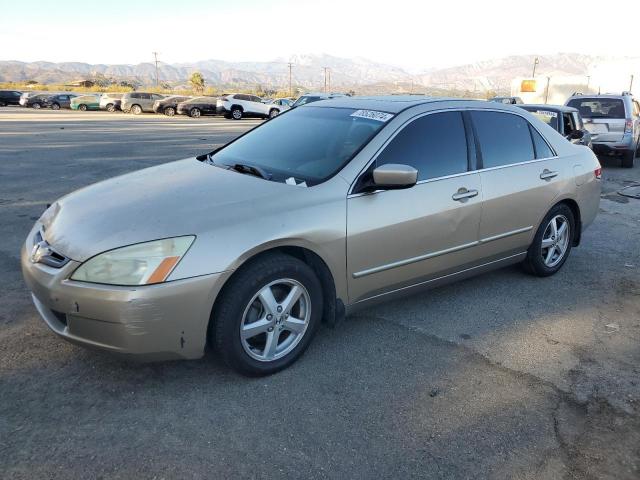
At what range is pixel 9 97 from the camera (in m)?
41.3

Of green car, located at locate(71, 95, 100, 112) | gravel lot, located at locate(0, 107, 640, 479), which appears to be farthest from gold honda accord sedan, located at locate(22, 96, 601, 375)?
green car, located at locate(71, 95, 100, 112)

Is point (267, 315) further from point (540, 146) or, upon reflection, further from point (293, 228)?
point (540, 146)

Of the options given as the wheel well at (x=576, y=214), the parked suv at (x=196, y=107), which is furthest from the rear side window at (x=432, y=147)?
the parked suv at (x=196, y=107)

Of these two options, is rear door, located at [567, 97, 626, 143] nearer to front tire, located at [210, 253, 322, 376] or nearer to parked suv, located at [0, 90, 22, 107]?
front tire, located at [210, 253, 322, 376]

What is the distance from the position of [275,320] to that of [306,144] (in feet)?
4.51

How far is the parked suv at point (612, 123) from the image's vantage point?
1193 cm

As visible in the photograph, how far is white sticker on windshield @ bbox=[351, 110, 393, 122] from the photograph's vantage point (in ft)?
12.2

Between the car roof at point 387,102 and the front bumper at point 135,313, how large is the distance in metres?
1.92

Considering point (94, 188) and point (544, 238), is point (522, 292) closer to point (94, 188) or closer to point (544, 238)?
point (544, 238)

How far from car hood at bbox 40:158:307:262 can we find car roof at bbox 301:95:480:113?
1.12 metres

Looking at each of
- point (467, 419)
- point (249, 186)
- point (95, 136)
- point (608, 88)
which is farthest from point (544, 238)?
point (608, 88)

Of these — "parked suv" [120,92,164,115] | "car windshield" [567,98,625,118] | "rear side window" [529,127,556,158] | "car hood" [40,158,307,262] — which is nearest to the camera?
"car hood" [40,158,307,262]

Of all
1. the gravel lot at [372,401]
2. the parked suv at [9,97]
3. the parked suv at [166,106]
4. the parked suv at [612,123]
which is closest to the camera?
the gravel lot at [372,401]

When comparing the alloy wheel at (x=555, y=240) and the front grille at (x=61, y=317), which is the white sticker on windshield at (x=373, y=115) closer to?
the alloy wheel at (x=555, y=240)
